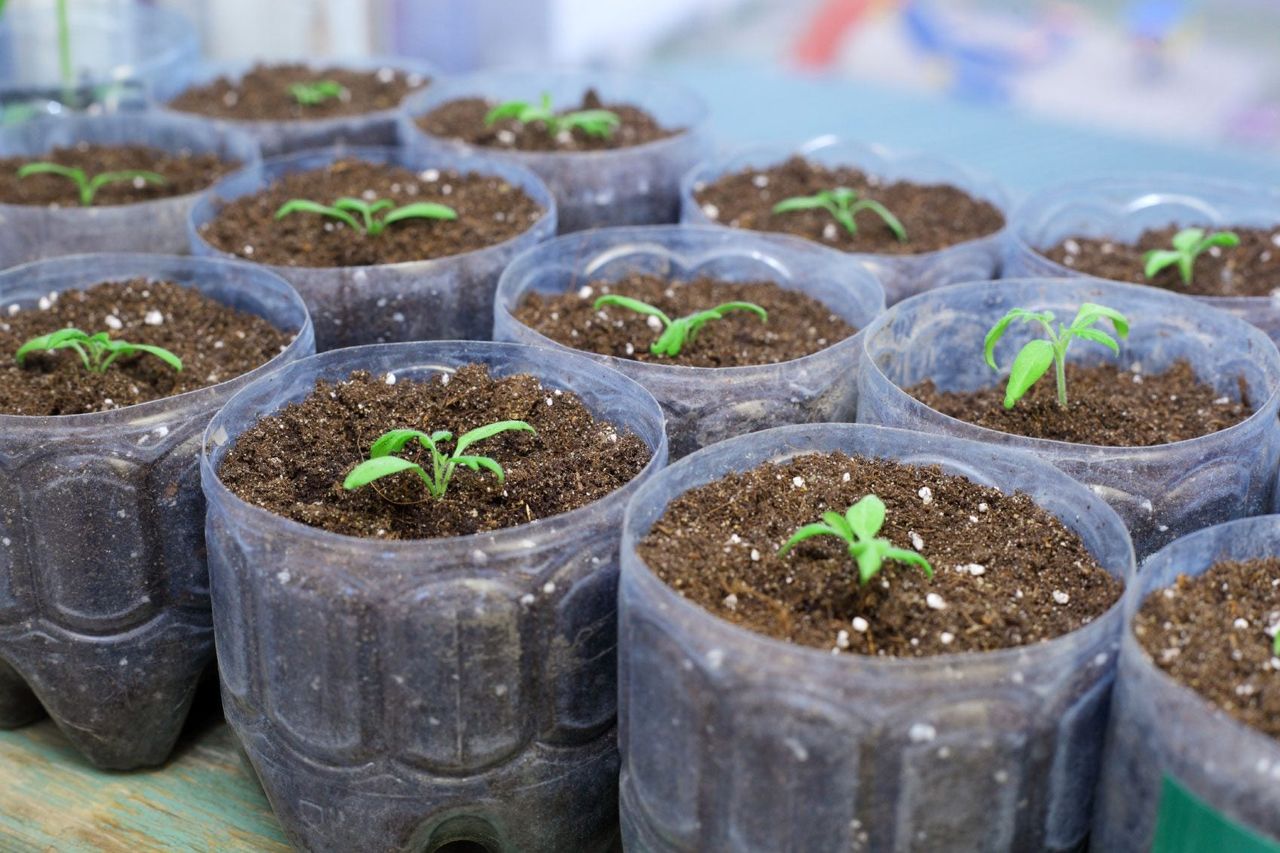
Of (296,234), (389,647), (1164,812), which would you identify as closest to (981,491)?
(1164,812)

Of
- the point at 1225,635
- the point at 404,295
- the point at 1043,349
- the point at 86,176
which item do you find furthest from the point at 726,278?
the point at 86,176

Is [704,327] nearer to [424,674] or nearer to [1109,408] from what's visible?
[1109,408]

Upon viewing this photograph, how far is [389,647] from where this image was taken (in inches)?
40.7

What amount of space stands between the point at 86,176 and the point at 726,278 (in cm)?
101

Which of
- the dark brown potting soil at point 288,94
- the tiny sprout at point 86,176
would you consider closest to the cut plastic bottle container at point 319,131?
the dark brown potting soil at point 288,94

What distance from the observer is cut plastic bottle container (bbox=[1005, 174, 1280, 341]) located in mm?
1853

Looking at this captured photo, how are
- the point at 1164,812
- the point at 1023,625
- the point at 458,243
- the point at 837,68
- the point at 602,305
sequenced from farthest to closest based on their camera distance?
1. the point at 837,68
2. the point at 458,243
3. the point at 602,305
4. the point at 1023,625
5. the point at 1164,812

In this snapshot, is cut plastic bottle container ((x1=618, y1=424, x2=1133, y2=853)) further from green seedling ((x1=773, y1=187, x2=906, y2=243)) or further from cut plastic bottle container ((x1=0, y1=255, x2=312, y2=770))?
green seedling ((x1=773, y1=187, x2=906, y2=243))

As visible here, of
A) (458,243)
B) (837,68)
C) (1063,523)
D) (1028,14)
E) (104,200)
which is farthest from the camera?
(837,68)

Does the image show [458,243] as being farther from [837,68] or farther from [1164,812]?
[837,68]

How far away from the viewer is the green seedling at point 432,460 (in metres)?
1.08

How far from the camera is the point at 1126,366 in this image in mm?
1525

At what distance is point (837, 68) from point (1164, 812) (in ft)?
9.48

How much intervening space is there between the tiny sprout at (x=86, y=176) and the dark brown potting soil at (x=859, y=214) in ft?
2.74
